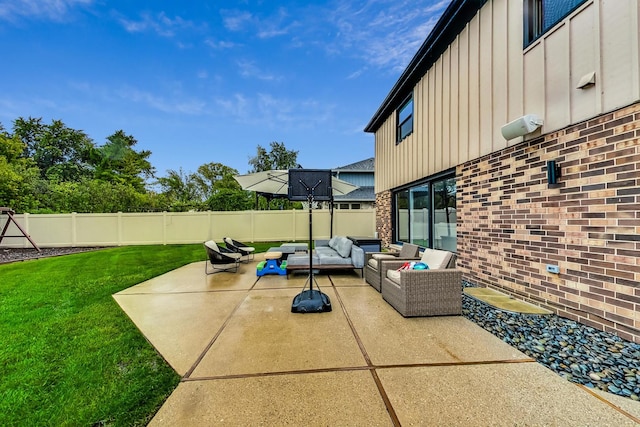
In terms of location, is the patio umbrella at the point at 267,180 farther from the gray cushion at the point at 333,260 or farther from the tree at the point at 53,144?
the tree at the point at 53,144

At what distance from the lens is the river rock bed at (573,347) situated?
2.09 metres

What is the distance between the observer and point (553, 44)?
3.46 meters

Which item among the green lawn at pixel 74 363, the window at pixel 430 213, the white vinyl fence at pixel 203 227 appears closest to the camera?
the green lawn at pixel 74 363

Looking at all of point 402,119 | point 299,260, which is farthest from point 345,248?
point 402,119

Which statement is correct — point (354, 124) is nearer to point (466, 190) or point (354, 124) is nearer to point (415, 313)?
point (466, 190)

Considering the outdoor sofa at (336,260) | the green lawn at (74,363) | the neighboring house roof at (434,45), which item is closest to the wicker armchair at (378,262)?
the outdoor sofa at (336,260)

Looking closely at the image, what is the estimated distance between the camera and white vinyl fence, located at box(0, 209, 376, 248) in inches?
498

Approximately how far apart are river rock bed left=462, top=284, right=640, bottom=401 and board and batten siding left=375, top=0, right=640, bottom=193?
2424 millimetres

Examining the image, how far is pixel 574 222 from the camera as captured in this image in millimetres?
3268

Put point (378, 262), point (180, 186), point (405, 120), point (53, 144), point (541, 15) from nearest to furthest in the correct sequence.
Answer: point (541, 15) → point (378, 262) → point (405, 120) → point (53, 144) → point (180, 186)

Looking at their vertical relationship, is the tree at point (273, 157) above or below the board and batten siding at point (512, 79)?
above

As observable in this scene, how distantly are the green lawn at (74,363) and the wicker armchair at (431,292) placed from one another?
8.90 feet

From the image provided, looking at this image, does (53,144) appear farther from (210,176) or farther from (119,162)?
(210,176)

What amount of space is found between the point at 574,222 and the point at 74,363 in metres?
5.68
